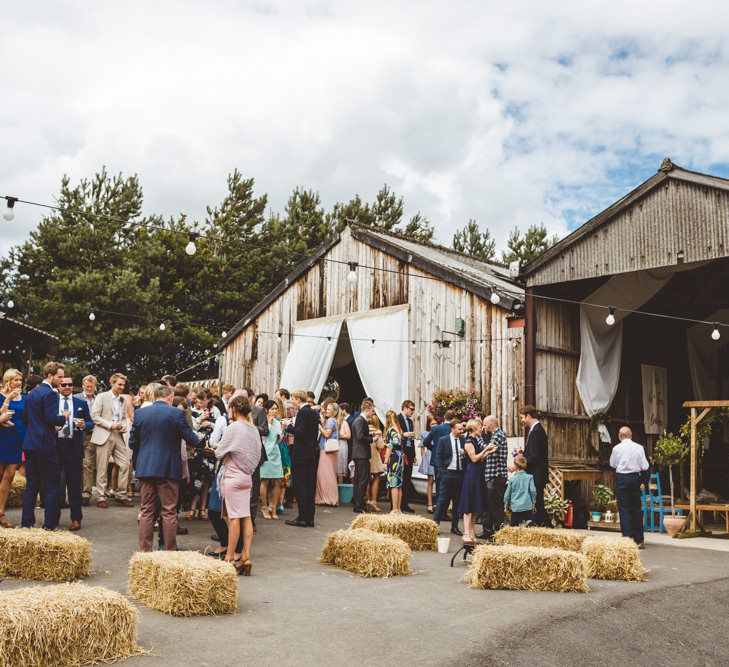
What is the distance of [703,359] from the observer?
18906 millimetres

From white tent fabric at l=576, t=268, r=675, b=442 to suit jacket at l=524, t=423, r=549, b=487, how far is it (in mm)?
3689

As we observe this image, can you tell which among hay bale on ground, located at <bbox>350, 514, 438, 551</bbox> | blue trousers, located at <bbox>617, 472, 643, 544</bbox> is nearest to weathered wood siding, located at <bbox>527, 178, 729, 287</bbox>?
blue trousers, located at <bbox>617, 472, 643, 544</bbox>

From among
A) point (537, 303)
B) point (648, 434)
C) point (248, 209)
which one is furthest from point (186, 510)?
point (248, 209)

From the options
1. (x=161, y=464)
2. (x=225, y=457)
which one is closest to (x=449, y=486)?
(x=225, y=457)

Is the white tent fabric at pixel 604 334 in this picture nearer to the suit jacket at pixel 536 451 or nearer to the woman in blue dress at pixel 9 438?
the suit jacket at pixel 536 451

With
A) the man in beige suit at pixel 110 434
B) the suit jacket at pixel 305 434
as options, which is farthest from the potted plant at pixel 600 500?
the man in beige suit at pixel 110 434

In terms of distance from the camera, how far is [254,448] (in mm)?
7789

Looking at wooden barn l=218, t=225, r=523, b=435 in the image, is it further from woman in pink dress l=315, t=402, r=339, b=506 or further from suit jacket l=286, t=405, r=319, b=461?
suit jacket l=286, t=405, r=319, b=461

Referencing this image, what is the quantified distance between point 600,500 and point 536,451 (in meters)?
3.43

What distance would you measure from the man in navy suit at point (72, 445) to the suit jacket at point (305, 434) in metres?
2.94

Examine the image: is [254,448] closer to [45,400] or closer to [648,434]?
[45,400]

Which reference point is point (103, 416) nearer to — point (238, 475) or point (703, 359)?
point (238, 475)

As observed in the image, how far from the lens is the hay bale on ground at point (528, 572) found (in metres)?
7.55

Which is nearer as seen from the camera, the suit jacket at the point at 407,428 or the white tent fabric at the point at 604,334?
the suit jacket at the point at 407,428
